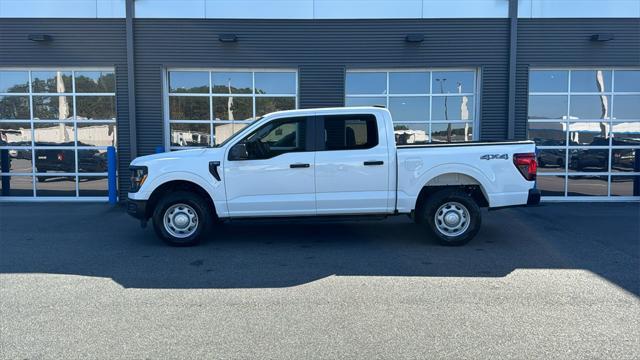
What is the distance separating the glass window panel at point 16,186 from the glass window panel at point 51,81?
220 centimetres

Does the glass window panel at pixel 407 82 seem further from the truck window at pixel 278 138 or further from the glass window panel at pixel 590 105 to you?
the truck window at pixel 278 138

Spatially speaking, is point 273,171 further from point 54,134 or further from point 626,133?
point 626,133

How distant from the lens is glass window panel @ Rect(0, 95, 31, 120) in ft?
40.9

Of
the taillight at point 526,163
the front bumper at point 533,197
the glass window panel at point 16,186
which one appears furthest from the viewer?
the glass window panel at point 16,186

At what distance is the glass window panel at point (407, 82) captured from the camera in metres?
12.4

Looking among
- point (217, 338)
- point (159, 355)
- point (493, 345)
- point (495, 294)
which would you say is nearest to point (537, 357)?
point (493, 345)

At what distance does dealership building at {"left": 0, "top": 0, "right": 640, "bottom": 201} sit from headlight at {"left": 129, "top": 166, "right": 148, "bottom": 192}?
4.59 meters

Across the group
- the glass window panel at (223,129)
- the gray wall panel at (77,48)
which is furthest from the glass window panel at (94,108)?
the glass window panel at (223,129)

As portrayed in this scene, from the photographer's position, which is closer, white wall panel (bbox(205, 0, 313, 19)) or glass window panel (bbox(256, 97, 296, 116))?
white wall panel (bbox(205, 0, 313, 19))

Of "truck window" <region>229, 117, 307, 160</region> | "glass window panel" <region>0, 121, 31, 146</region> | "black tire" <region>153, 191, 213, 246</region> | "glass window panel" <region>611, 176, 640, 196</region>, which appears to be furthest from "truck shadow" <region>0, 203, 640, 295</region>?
"glass window panel" <region>0, 121, 31, 146</region>

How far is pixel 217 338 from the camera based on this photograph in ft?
14.3

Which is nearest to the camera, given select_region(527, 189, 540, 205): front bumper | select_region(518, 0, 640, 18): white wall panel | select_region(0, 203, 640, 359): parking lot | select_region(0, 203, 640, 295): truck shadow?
select_region(0, 203, 640, 359): parking lot

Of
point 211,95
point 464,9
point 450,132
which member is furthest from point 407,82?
point 211,95

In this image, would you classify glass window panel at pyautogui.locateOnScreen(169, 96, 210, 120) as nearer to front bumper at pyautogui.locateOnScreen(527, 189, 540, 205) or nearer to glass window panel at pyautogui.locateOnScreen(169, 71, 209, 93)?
glass window panel at pyautogui.locateOnScreen(169, 71, 209, 93)
